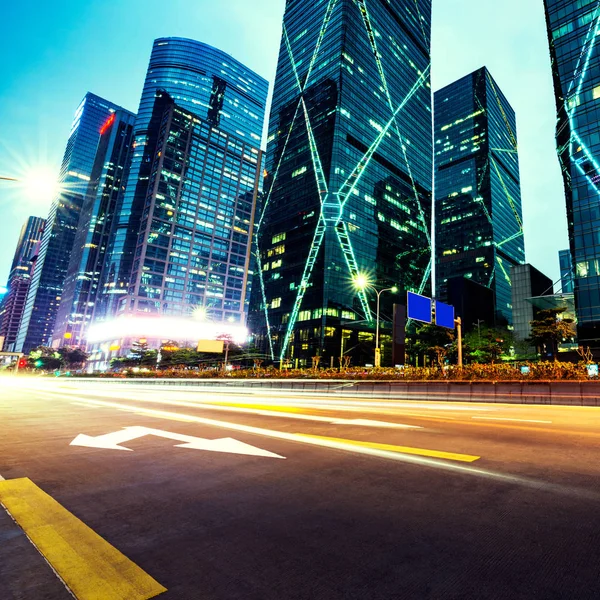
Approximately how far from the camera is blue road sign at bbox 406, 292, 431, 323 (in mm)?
24359

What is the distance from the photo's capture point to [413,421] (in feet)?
30.8

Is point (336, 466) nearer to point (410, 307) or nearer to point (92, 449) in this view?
point (92, 449)

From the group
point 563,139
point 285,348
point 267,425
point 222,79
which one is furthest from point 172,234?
point 267,425

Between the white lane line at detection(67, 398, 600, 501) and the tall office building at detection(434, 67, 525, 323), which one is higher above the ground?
the tall office building at detection(434, 67, 525, 323)

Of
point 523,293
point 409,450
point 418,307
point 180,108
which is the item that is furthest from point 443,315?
point 180,108

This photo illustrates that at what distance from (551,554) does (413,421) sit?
731 centimetres

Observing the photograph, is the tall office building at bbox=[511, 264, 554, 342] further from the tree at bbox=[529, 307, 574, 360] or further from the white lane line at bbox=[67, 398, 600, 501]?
the white lane line at bbox=[67, 398, 600, 501]

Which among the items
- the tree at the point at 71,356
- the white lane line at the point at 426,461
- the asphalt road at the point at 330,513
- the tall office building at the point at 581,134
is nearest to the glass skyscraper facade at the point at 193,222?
the tree at the point at 71,356

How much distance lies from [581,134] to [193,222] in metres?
130

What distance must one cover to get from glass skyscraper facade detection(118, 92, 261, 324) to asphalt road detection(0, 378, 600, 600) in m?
136

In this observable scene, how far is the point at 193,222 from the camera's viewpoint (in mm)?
148875

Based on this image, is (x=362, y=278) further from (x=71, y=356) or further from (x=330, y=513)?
(x=71, y=356)

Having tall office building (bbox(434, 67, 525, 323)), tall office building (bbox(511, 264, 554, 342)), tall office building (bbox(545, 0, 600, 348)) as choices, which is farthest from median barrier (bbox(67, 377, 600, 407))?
tall office building (bbox(434, 67, 525, 323))

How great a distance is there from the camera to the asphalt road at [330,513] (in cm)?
208
